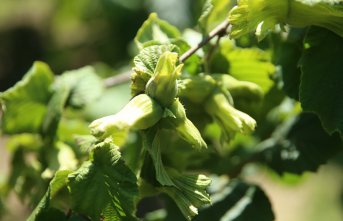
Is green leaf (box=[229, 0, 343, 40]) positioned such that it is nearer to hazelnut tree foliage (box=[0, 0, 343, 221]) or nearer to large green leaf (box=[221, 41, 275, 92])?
hazelnut tree foliage (box=[0, 0, 343, 221])

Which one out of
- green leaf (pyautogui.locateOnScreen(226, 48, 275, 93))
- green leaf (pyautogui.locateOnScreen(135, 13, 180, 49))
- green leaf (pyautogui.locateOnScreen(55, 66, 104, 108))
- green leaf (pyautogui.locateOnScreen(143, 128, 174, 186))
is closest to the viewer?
green leaf (pyautogui.locateOnScreen(143, 128, 174, 186))

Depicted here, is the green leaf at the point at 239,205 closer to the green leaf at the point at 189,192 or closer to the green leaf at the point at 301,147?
the green leaf at the point at 301,147

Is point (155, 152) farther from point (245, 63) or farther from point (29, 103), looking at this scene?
point (29, 103)

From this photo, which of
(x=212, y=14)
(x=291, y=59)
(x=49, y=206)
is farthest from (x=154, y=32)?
(x=49, y=206)

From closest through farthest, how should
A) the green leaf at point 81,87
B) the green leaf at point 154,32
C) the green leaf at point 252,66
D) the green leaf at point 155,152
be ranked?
the green leaf at point 155,152 → the green leaf at point 154,32 → the green leaf at point 252,66 → the green leaf at point 81,87

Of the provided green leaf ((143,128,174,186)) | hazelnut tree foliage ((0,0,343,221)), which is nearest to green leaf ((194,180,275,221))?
hazelnut tree foliage ((0,0,343,221))

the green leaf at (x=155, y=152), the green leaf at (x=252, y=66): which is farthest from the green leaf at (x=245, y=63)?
the green leaf at (x=155, y=152)

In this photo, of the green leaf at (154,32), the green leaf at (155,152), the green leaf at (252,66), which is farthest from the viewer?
the green leaf at (252,66)

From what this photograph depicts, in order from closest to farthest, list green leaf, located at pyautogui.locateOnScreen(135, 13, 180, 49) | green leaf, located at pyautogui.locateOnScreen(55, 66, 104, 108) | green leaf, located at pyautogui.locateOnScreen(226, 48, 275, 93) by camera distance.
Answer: green leaf, located at pyautogui.locateOnScreen(135, 13, 180, 49), green leaf, located at pyautogui.locateOnScreen(226, 48, 275, 93), green leaf, located at pyautogui.locateOnScreen(55, 66, 104, 108)

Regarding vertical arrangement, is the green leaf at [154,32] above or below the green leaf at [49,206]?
above
